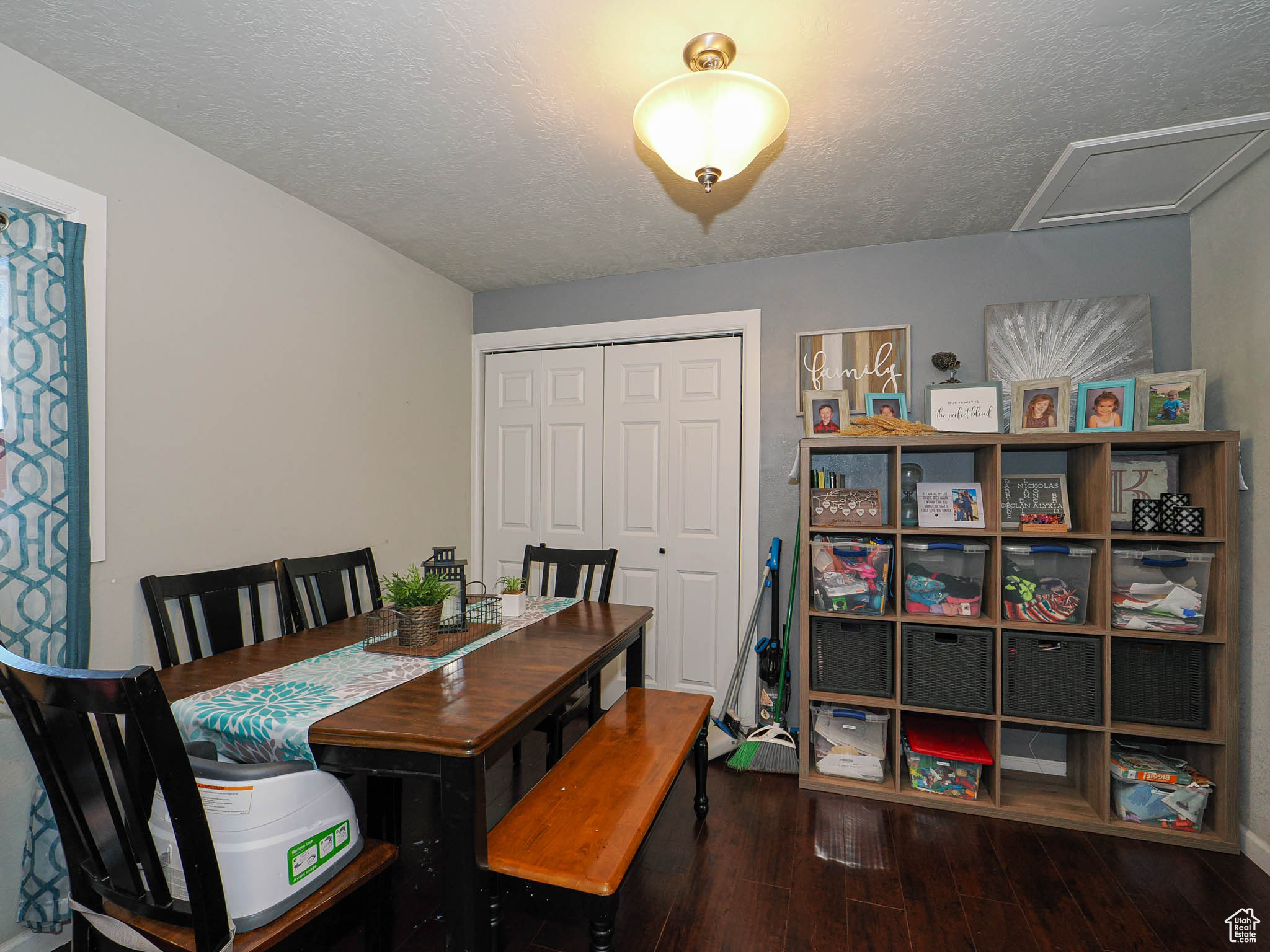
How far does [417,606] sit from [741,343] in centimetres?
219

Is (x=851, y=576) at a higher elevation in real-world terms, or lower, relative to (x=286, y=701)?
higher

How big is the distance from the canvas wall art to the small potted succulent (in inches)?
90.3

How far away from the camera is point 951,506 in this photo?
8.36 feet

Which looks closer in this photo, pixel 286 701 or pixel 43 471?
pixel 286 701

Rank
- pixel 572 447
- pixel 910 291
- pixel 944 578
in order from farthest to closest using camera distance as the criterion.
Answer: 1. pixel 572 447
2. pixel 910 291
3. pixel 944 578

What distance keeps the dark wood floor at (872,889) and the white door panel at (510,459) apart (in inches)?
61.1

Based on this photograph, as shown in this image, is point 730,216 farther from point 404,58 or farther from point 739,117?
point 404,58

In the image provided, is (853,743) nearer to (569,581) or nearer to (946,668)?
(946,668)

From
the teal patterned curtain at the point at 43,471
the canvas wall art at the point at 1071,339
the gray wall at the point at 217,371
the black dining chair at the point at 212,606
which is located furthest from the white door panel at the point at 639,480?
the teal patterned curtain at the point at 43,471

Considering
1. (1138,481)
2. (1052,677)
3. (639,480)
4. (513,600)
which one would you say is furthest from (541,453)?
(1138,481)

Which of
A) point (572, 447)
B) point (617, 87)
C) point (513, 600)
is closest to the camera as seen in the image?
point (617, 87)

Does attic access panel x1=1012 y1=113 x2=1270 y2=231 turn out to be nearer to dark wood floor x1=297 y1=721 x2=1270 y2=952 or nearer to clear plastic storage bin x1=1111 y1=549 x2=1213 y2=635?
clear plastic storage bin x1=1111 y1=549 x2=1213 y2=635

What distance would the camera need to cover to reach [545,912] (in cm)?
183

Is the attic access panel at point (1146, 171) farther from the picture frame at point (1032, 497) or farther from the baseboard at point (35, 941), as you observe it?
the baseboard at point (35, 941)
